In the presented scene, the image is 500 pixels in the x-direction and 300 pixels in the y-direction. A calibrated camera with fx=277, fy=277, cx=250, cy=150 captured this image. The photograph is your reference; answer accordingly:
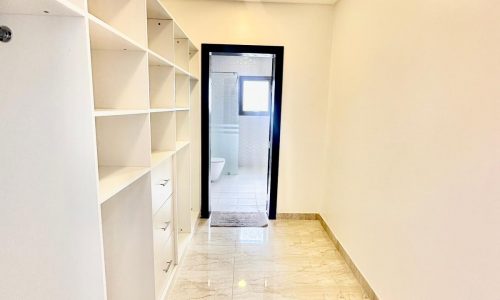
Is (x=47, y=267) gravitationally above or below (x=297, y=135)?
below

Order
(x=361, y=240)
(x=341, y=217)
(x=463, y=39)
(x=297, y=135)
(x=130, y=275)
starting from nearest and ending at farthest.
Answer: (x=463, y=39), (x=130, y=275), (x=361, y=240), (x=341, y=217), (x=297, y=135)

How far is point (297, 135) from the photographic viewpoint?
3168 millimetres

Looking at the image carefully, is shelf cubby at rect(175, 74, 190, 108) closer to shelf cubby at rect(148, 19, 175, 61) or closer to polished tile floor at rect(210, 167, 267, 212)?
shelf cubby at rect(148, 19, 175, 61)

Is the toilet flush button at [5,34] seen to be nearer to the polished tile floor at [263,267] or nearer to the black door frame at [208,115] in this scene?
the polished tile floor at [263,267]

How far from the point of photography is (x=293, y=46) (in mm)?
3025

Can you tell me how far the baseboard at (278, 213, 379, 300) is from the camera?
6.50 ft

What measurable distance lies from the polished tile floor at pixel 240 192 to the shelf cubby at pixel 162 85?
1.91m

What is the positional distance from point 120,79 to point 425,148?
1.60 metres

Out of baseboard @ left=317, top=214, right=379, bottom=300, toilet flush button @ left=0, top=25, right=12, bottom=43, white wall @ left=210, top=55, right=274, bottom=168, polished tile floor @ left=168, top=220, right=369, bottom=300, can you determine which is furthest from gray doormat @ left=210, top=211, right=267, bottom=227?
toilet flush button @ left=0, top=25, right=12, bottom=43

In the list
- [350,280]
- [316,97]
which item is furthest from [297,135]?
[350,280]

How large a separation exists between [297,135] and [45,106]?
2.58 metres

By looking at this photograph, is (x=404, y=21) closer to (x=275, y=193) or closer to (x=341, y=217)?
(x=341, y=217)

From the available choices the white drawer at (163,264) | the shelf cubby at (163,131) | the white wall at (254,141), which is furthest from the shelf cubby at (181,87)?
the white wall at (254,141)

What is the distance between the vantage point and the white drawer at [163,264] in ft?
5.71
